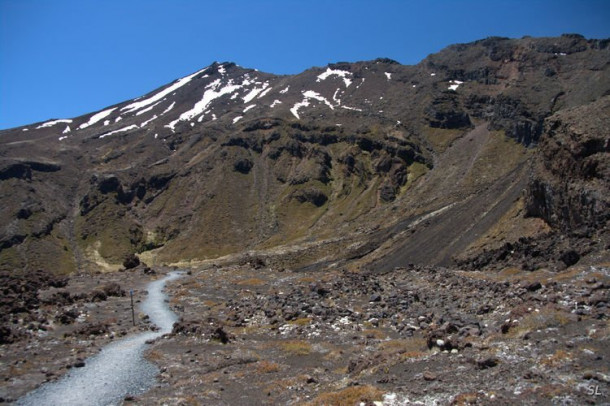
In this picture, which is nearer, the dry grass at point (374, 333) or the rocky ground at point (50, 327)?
the rocky ground at point (50, 327)

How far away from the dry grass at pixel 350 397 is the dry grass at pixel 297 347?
312 inches

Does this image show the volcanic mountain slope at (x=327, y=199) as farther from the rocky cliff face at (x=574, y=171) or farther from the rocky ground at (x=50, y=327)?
the rocky ground at (x=50, y=327)

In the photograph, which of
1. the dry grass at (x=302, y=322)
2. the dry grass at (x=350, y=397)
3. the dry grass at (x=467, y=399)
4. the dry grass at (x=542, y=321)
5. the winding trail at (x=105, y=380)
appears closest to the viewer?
the dry grass at (x=467, y=399)

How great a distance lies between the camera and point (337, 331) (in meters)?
26.4

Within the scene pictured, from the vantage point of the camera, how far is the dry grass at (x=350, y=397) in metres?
13.8

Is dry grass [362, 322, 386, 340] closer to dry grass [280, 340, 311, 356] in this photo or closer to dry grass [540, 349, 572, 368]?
dry grass [280, 340, 311, 356]

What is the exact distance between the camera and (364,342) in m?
23.8

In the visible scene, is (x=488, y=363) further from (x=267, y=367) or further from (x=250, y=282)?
(x=250, y=282)

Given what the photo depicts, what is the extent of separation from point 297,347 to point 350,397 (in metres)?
9.76

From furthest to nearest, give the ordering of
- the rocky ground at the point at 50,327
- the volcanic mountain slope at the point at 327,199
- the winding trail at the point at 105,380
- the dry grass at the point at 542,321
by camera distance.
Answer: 1. the volcanic mountain slope at the point at 327,199
2. the rocky ground at the point at 50,327
3. the winding trail at the point at 105,380
4. the dry grass at the point at 542,321


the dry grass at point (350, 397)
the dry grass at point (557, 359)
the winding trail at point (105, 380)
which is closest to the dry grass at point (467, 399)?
the dry grass at point (350, 397)

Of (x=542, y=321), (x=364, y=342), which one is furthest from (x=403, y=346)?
(x=542, y=321)

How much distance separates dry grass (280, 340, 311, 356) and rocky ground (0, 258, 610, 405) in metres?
0.06

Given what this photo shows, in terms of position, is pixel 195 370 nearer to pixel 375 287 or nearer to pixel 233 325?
pixel 233 325
